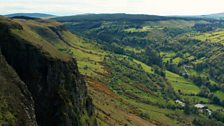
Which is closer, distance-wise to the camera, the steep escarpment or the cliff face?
the steep escarpment

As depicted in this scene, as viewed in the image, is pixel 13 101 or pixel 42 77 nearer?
pixel 13 101

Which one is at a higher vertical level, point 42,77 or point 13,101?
point 42,77

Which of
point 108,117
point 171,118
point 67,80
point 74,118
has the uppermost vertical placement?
→ point 67,80

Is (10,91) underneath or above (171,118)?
above

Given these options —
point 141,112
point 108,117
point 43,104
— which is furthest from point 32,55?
point 141,112

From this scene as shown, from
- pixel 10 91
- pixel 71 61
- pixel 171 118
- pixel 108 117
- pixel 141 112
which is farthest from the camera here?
pixel 171 118

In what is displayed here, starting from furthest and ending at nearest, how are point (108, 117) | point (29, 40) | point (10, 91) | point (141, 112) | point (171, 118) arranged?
point (171, 118)
point (141, 112)
point (108, 117)
point (29, 40)
point (10, 91)

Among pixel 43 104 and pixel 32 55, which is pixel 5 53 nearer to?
pixel 32 55

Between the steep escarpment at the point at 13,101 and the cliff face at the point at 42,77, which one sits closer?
the steep escarpment at the point at 13,101
